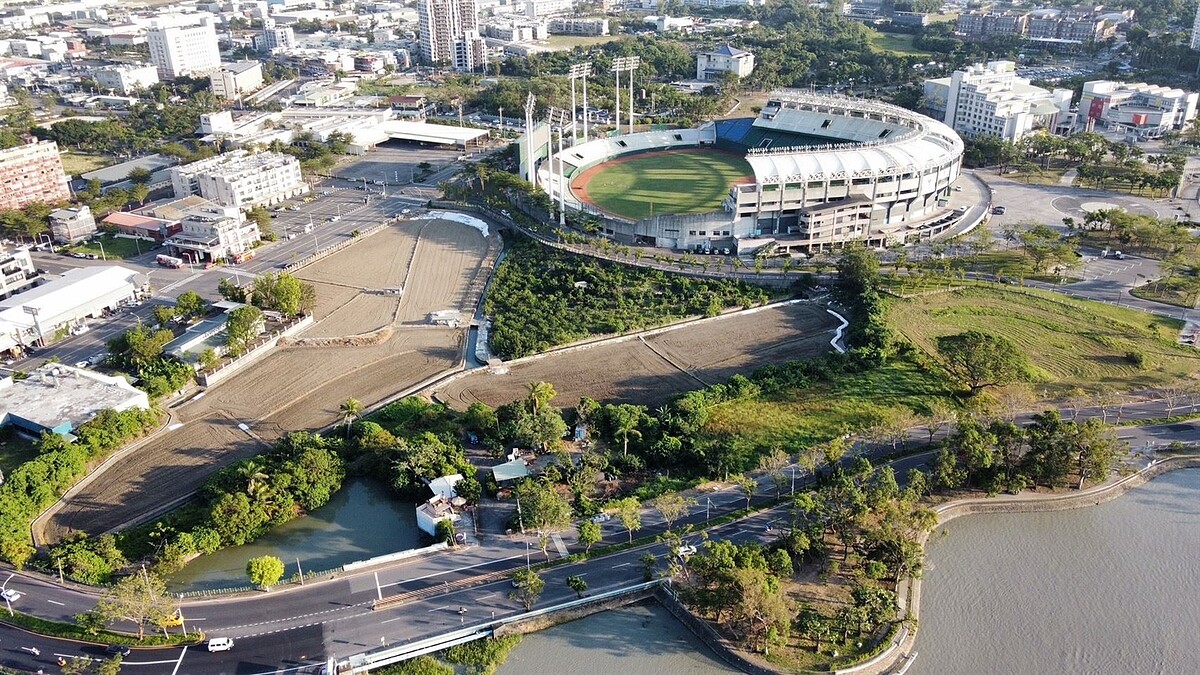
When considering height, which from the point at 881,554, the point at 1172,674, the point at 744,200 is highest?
the point at 744,200

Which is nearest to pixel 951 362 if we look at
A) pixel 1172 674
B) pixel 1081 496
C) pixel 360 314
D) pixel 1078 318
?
pixel 1081 496

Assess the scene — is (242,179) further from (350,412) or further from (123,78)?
(123,78)

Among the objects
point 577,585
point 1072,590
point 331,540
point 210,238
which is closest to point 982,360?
point 1072,590

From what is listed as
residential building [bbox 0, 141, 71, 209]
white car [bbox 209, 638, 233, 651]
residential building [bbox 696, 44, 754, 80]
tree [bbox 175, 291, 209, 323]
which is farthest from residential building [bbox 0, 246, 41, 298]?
residential building [bbox 696, 44, 754, 80]

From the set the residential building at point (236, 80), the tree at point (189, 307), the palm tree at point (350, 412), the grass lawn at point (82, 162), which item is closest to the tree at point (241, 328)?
the tree at point (189, 307)

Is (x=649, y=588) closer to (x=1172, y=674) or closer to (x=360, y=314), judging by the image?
(x=1172, y=674)

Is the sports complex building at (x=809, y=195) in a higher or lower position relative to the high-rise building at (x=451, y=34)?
lower

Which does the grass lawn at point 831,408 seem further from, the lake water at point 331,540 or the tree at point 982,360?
the lake water at point 331,540
